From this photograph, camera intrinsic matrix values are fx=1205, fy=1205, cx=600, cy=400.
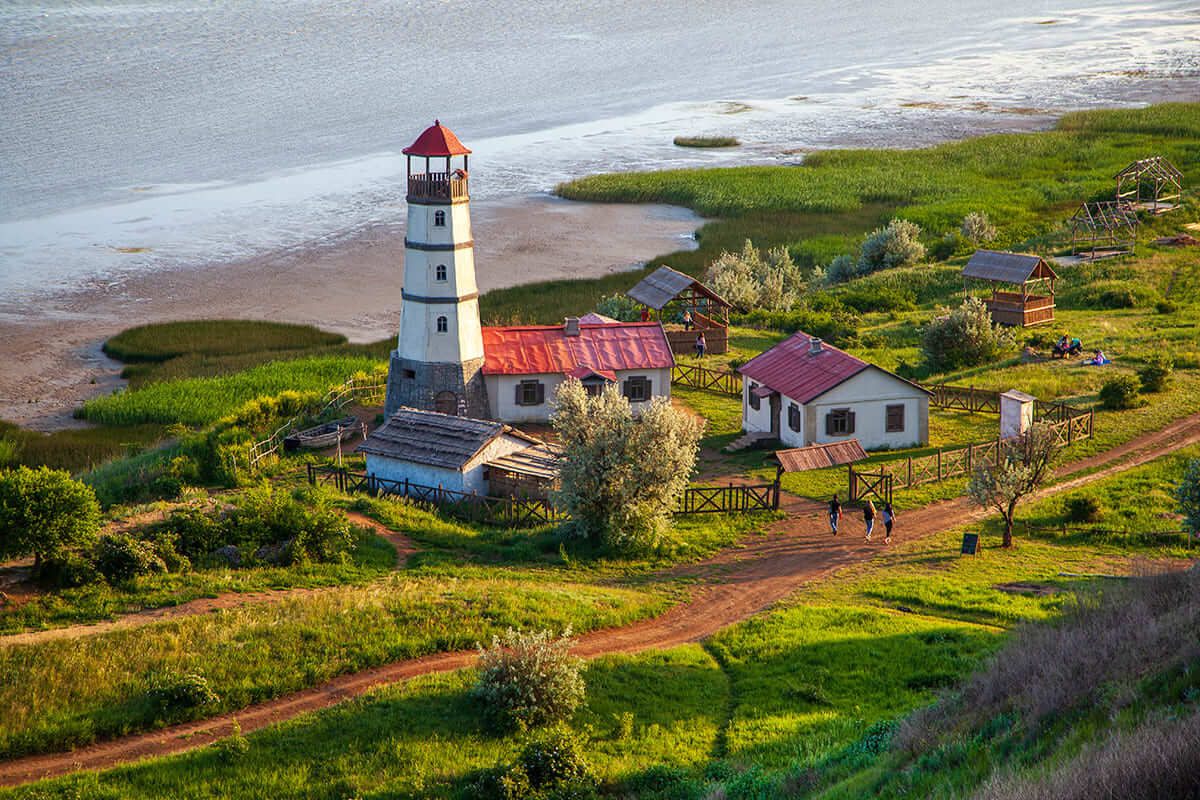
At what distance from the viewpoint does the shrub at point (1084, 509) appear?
36.8 m

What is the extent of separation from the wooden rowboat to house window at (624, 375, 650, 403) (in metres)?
11.2

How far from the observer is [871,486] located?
39.8 meters

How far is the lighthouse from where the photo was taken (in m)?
46.6

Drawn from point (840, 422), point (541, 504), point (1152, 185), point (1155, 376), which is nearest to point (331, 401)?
point (541, 504)

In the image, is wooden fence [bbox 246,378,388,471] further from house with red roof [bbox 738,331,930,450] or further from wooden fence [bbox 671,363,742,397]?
house with red roof [bbox 738,331,930,450]

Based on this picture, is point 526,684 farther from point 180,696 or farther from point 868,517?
point 868,517

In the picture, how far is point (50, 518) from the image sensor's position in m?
28.8

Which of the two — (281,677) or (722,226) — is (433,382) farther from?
(722,226)

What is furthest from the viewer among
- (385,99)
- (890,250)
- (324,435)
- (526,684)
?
(385,99)

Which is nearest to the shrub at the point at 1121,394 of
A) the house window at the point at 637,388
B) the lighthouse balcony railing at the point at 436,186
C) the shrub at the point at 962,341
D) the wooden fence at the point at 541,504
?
the shrub at the point at 962,341

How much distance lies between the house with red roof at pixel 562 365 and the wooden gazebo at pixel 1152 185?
45.1 m

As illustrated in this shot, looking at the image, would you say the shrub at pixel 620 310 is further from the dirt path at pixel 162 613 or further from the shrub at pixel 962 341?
the dirt path at pixel 162 613

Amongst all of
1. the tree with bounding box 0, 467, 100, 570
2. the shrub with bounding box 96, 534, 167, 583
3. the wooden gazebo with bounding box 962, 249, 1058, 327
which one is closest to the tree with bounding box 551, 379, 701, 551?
the shrub with bounding box 96, 534, 167, 583

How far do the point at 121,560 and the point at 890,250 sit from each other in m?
60.7
